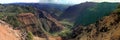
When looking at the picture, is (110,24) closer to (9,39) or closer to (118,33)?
(118,33)

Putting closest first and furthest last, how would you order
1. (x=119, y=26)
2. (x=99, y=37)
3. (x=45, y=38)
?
(x=119, y=26) < (x=99, y=37) < (x=45, y=38)

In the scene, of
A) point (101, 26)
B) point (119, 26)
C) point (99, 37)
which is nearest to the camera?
point (119, 26)

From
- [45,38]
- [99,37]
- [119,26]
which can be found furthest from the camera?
[45,38]

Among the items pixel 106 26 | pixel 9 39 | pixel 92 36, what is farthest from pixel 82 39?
pixel 9 39

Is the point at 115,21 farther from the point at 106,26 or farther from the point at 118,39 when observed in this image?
the point at 118,39

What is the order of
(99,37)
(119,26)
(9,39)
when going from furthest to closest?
(99,37) → (119,26) → (9,39)

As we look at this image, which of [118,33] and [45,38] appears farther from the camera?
[45,38]

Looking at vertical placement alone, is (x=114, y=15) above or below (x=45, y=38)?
above

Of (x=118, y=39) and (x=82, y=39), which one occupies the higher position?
(x=118, y=39)

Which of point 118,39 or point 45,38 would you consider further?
point 45,38
